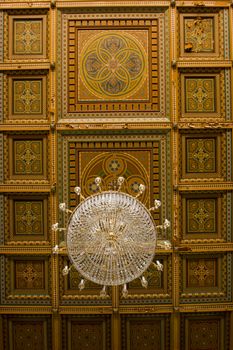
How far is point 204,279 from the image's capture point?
423 centimetres

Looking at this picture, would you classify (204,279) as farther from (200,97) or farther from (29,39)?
(29,39)

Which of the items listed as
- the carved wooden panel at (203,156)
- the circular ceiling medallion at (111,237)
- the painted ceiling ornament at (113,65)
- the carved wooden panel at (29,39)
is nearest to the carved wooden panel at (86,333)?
the circular ceiling medallion at (111,237)

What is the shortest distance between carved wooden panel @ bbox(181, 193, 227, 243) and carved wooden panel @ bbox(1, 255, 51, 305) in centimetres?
166

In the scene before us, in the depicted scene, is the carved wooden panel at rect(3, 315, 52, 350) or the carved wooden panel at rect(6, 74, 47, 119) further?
the carved wooden panel at rect(3, 315, 52, 350)

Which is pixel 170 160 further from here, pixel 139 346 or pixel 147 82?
pixel 139 346

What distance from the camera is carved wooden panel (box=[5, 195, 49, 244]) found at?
4.13 meters

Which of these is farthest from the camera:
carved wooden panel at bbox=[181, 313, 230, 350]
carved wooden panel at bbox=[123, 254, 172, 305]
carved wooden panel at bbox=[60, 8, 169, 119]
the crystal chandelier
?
carved wooden panel at bbox=[181, 313, 230, 350]

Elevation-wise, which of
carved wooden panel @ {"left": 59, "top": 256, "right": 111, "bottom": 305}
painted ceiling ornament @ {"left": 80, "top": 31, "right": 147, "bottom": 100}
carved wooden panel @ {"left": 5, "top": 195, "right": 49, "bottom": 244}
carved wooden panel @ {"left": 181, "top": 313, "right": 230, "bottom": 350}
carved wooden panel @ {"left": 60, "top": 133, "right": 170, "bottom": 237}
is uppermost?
painted ceiling ornament @ {"left": 80, "top": 31, "right": 147, "bottom": 100}

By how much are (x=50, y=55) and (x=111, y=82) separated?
73 cm

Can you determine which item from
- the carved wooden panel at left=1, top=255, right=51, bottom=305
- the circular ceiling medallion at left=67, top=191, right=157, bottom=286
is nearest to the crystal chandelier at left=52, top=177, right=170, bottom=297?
the circular ceiling medallion at left=67, top=191, right=157, bottom=286

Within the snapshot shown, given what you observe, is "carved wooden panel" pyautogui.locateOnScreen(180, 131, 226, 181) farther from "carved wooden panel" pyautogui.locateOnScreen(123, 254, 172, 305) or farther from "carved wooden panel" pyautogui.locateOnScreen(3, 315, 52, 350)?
"carved wooden panel" pyautogui.locateOnScreen(3, 315, 52, 350)

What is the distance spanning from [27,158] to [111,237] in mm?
1787

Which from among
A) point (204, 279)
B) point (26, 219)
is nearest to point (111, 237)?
point (26, 219)

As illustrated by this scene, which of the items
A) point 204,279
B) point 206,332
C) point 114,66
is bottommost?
point 206,332
